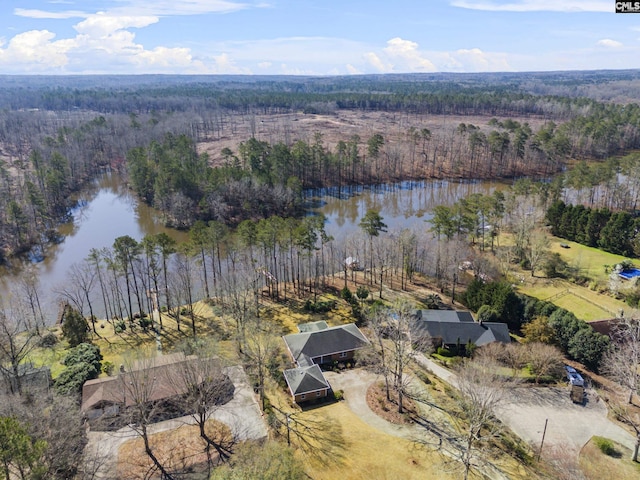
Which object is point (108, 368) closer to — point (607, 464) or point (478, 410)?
point (478, 410)

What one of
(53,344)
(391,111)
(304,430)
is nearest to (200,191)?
(53,344)

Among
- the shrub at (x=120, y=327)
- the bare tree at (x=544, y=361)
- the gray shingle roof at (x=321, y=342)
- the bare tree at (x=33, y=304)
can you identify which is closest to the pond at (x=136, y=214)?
the bare tree at (x=33, y=304)

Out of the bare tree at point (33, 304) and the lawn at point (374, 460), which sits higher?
the bare tree at point (33, 304)

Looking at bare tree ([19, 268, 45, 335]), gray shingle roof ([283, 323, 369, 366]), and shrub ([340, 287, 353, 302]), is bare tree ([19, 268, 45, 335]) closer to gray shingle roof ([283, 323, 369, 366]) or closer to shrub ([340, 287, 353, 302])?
gray shingle roof ([283, 323, 369, 366])

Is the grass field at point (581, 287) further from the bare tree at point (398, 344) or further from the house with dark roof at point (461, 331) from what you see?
the bare tree at point (398, 344)

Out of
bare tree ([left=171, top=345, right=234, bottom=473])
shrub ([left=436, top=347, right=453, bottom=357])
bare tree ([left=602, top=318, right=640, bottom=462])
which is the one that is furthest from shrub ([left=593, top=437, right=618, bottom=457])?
bare tree ([left=171, top=345, right=234, bottom=473])
